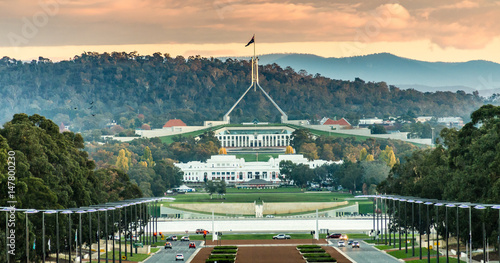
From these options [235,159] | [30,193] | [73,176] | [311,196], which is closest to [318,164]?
[235,159]

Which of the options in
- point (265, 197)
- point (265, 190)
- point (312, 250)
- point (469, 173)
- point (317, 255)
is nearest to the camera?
point (469, 173)

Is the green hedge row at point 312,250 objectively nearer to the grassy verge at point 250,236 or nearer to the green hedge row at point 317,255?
the green hedge row at point 317,255

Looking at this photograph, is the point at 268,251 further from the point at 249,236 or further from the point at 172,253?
the point at 249,236

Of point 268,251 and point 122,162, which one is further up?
point 122,162

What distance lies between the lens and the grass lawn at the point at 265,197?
13988 centimetres

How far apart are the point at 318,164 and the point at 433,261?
117 meters

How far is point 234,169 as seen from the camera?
189875 mm

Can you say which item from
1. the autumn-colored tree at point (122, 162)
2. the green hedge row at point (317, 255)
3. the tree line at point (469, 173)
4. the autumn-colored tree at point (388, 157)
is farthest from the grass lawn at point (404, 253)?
the autumn-colored tree at point (388, 157)

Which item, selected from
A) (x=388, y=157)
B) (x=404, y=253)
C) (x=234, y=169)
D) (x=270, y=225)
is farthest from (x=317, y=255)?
(x=388, y=157)

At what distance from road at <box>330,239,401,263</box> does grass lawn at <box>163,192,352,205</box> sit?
4813 centimetres

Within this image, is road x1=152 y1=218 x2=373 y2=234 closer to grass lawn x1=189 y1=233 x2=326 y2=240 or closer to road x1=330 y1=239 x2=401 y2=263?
grass lawn x1=189 y1=233 x2=326 y2=240

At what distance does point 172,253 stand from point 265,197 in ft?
201

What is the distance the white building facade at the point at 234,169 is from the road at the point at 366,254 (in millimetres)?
96048

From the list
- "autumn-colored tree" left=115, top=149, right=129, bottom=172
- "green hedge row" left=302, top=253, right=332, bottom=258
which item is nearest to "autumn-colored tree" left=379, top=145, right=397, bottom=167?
"autumn-colored tree" left=115, top=149, right=129, bottom=172
